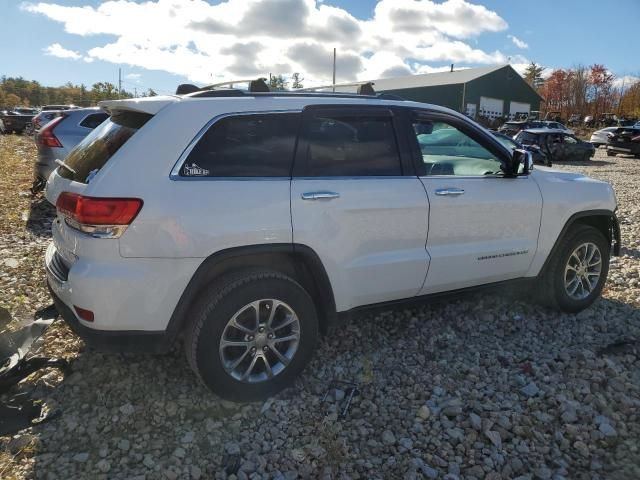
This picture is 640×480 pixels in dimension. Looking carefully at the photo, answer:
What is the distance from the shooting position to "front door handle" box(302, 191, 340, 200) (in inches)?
120

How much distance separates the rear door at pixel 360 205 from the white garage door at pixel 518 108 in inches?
1819

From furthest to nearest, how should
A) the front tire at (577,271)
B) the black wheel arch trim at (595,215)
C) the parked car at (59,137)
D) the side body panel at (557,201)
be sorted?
1. the parked car at (59,137)
2. the front tire at (577,271)
3. the black wheel arch trim at (595,215)
4. the side body panel at (557,201)

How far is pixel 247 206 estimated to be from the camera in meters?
2.88

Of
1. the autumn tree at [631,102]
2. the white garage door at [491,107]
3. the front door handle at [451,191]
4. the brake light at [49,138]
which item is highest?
the autumn tree at [631,102]

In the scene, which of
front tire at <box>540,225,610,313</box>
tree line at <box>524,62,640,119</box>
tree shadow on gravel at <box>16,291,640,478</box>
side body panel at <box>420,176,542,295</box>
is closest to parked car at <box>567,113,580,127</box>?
tree line at <box>524,62,640,119</box>

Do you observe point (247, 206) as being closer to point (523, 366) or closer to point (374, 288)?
point (374, 288)

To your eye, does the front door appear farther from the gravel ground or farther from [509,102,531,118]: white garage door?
[509,102,531,118]: white garage door

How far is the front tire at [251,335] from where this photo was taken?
287 centimetres

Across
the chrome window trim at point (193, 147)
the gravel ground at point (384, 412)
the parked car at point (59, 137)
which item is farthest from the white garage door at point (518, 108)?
the chrome window trim at point (193, 147)

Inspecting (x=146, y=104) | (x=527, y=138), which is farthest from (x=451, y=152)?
(x=527, y=138)

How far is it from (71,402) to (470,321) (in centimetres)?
305

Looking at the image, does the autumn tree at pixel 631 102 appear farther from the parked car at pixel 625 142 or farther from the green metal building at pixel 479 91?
the parked car at pixel 625 142

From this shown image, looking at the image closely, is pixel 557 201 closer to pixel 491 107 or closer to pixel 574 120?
pixel 491 107

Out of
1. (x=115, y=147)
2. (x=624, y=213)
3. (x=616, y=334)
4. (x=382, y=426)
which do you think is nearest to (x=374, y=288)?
(x=382, y=426)
